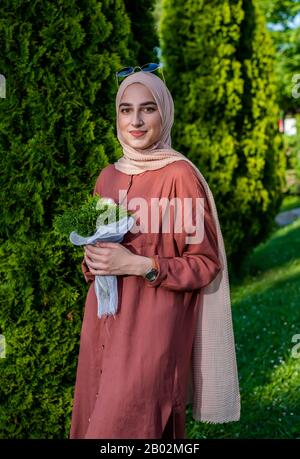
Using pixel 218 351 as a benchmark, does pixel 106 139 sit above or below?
above

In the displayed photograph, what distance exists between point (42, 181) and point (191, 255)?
47.7 inches

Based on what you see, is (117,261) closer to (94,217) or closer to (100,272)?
(100,272)

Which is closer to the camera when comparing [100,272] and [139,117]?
[100,272]

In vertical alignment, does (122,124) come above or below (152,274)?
above

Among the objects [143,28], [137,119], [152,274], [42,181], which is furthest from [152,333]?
[143,28]

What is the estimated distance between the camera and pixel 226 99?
8281 millimetres

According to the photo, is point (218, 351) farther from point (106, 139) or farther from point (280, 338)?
point (280, 338)

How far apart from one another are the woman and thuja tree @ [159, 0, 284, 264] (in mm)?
5684

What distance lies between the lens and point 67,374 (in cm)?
344

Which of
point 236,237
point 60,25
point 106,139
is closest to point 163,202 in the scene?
point 106,139

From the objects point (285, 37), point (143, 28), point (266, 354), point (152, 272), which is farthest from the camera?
point (285, 37)

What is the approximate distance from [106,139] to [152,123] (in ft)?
3.37

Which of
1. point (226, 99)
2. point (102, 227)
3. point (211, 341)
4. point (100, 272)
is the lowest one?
point (211, 341)

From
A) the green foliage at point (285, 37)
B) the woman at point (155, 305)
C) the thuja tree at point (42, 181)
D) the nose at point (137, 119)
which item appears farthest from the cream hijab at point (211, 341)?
the green foliage at point (285, 37)
